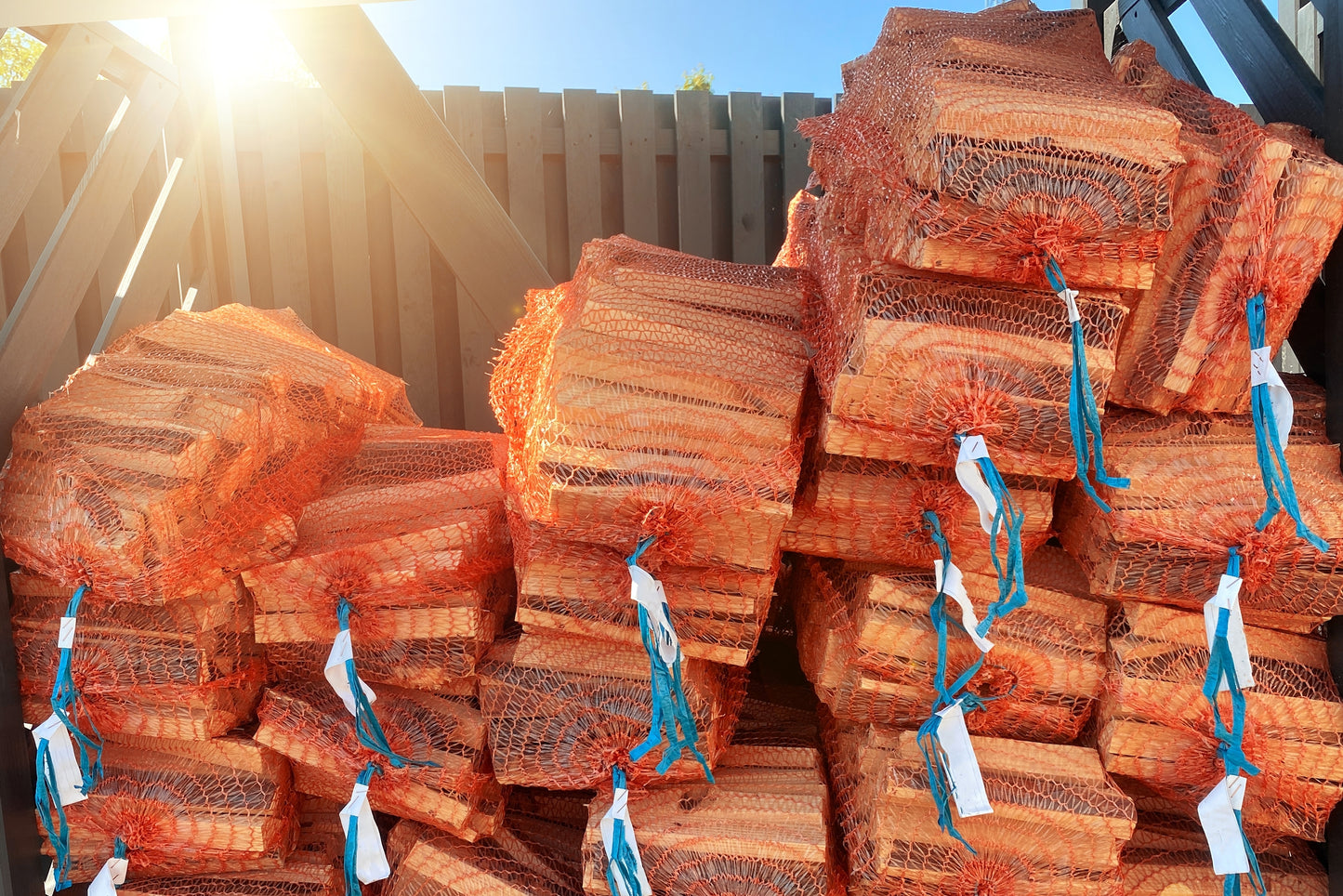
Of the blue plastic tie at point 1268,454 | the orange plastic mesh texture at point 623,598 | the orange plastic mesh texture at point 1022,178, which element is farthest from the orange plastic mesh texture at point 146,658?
the blue plastic tie at point 1268,454

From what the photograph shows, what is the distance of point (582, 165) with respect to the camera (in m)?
4.12

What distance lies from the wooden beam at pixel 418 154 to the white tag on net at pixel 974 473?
1778 millimetres

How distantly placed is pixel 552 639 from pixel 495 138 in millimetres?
2798

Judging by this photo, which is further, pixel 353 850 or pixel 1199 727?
pixel 353 850

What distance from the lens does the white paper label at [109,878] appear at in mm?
1972

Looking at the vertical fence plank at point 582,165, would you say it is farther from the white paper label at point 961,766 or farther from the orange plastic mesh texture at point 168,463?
the white paper label at point 961,766

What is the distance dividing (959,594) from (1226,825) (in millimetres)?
630

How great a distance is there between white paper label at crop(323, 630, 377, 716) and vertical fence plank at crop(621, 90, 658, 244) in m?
2.71

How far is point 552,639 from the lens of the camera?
75.7 inches

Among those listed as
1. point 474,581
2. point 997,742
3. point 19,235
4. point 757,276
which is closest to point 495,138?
point 19,235

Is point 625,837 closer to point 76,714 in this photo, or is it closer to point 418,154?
point 76,714

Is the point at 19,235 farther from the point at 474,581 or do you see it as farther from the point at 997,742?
the point at 997,742

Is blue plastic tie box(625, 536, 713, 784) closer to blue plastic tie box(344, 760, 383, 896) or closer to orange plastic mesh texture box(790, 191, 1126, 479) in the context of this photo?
orange plastic mesh texture box(790, 191, 1126, 479)

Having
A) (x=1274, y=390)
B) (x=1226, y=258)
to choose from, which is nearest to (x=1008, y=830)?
(x=1274, y=390)
